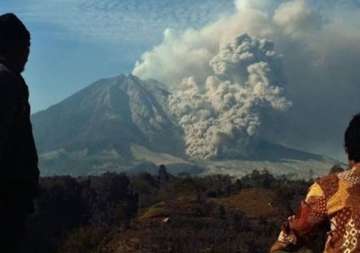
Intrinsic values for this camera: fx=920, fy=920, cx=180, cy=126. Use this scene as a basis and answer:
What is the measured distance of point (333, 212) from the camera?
4.08 metres

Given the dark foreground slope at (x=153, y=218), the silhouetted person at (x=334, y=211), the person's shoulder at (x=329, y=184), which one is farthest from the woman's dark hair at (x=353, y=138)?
the dark foreground slope at (x=153, y=218)

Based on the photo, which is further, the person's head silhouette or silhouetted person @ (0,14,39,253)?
the person's head silhouette

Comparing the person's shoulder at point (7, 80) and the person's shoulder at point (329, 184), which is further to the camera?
the person's shoulder at point (329, 184)

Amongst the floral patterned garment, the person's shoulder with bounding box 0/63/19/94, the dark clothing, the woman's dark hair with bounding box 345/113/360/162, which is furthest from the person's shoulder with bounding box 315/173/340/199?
the person's shoulder with bounding box 0/63/19/94

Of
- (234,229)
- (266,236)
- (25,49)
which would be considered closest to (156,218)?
(234,229)

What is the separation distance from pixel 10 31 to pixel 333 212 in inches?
65.9

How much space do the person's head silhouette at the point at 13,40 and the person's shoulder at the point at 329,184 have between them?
4.82ft

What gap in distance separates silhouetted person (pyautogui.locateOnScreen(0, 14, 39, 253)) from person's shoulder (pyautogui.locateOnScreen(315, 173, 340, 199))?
50.2 inches

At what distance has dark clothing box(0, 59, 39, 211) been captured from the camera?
395 cm

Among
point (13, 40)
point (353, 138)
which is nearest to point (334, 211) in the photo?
point (353, 138)

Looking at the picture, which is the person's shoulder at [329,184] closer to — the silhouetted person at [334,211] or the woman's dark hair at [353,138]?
the silhouetted person at [334,211]

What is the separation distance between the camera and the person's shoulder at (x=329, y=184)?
13.5ft

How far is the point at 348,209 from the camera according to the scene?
4051 millimetres

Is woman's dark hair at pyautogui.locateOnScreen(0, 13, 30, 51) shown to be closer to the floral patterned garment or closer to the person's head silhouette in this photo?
the person's head silhouette
